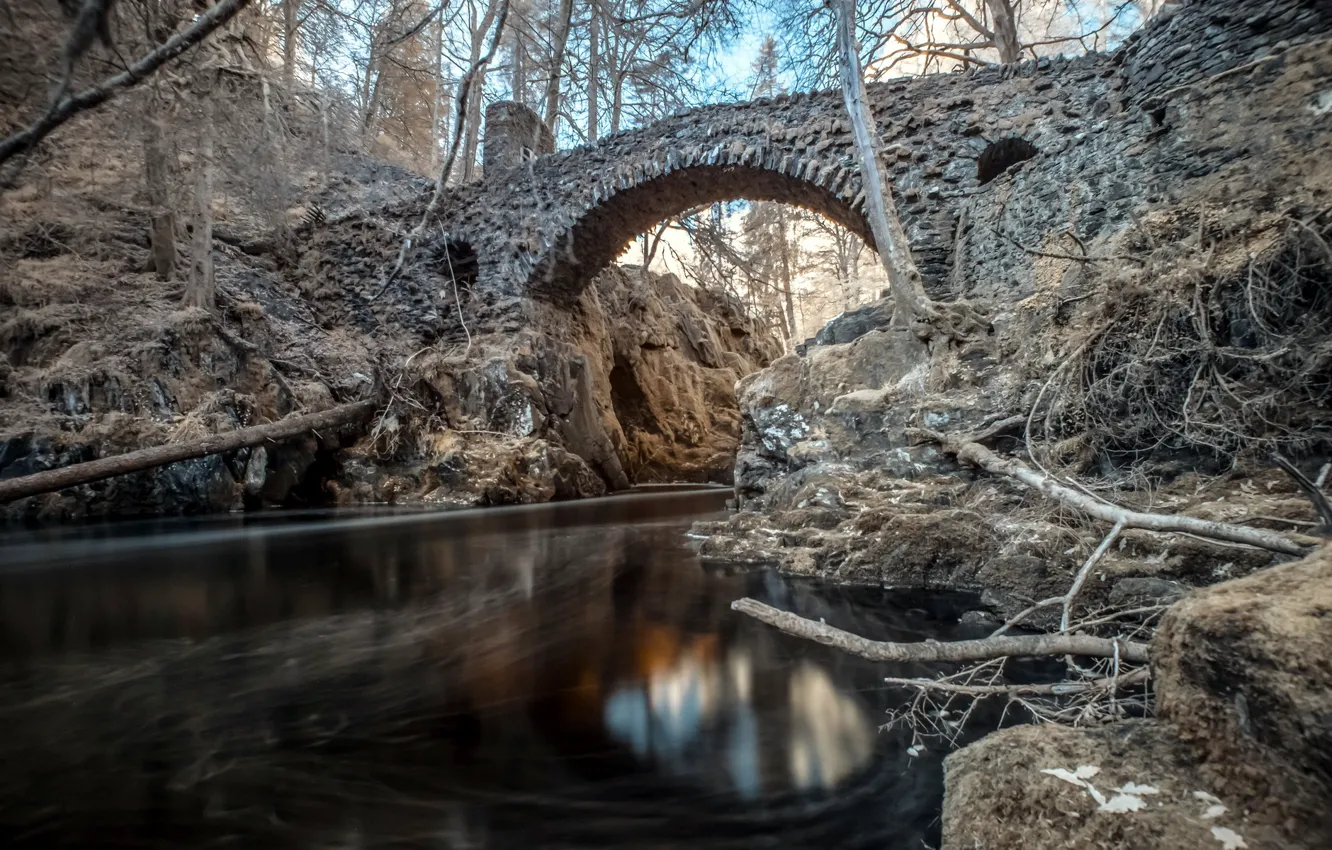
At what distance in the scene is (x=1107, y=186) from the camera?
208 inches

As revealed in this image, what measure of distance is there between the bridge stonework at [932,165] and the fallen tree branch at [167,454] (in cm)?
368

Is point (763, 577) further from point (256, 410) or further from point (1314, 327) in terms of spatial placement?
point (256, 410)

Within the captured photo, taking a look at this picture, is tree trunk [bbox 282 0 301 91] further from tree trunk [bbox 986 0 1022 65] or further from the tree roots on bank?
tree trunk [bbox 986 0 1022 65]

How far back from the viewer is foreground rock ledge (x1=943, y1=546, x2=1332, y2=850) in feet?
2.40

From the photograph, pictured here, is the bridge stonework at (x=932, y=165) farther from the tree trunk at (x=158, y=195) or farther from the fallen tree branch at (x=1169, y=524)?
the tree trunk at (x=158, y=195)

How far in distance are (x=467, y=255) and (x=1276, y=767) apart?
12.2m

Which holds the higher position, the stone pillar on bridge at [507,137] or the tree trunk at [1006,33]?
the tree trunk at [1006,33]

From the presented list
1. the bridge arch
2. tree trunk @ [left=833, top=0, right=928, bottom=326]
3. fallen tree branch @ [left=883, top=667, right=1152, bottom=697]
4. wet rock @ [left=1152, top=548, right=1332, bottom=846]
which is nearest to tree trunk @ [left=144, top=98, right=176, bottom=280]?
the bridge arch

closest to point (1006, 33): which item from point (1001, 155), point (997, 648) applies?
point (1001, 155)

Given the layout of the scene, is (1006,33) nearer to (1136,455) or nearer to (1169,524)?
(1136,455)

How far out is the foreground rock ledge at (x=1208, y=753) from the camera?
2.40ft

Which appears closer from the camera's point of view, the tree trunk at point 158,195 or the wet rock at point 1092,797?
the wet rock at point 1092,797

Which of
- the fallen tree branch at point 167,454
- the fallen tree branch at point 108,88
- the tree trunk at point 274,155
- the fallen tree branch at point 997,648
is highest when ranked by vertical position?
the tree trunk at point 274,155


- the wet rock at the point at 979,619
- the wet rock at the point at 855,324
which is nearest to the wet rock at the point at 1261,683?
the wet rock at the point at 979,619
